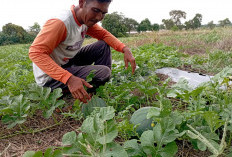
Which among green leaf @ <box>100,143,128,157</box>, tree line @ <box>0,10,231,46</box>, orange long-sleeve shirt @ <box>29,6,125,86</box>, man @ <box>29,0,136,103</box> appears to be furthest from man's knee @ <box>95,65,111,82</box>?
tree line @ <box>0,10,231,46</box>

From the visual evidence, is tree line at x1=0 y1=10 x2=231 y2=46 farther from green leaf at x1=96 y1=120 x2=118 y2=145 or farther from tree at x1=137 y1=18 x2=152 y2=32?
green leaf at x1=96 y1=120 x2=118 y2=145

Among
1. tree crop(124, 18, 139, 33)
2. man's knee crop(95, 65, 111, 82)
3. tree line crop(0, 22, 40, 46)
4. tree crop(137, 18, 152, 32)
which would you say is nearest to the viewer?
man's knee crop(95, 65, 111, 82)

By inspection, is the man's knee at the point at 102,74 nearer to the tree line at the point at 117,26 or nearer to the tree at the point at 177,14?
the tree line at the point at 117,26

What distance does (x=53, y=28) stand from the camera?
1919mm

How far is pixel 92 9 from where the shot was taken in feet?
6.39

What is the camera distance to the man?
184cm

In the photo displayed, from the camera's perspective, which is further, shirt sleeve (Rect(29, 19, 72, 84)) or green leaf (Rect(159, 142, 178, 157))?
shirt sleeve (Rect(29, 19, 72, 84))

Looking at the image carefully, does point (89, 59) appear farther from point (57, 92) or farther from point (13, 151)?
point (13, 151)

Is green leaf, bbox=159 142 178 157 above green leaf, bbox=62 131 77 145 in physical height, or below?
below

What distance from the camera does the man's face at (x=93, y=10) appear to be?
1.92m

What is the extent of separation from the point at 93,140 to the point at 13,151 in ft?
3.02

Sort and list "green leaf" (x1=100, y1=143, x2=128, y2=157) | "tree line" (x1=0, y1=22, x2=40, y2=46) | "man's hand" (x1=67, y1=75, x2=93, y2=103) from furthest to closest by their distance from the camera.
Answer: "tree line" (x1=0, y1=22, x2=40, y2=46) → "man's hand" (x1=67, y1=75, x2=93, y2=103) → "green leaf" (x1=100, y1=143, x2=128, y2=157)

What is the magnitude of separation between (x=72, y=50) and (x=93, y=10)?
2.31ft

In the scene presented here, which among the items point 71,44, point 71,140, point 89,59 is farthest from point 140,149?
point 89,59
